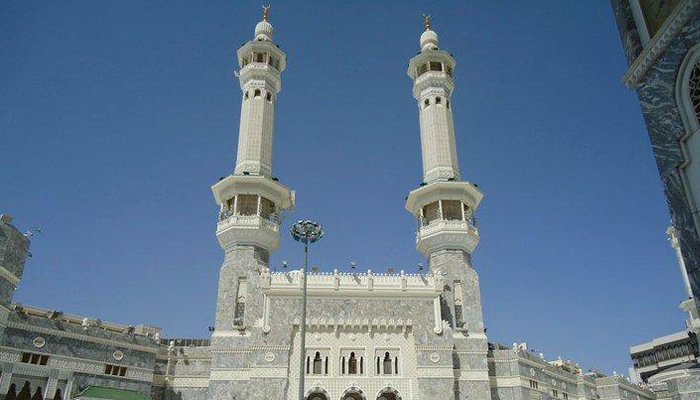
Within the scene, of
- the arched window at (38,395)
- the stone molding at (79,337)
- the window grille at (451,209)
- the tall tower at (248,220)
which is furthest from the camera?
the window grille at (451,209)

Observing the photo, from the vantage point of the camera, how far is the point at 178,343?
38.3 m

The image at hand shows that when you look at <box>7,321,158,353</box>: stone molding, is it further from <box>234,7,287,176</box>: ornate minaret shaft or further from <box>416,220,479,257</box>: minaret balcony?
<box>416,220,479,257</box>: minaret balcony

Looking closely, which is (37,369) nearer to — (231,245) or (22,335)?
(22,335)

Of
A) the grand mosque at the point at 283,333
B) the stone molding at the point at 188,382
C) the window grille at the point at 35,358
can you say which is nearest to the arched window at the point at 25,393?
the grand mosque at the point at 283,333

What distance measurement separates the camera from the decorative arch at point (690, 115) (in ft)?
40.8

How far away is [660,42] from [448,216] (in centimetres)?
2492

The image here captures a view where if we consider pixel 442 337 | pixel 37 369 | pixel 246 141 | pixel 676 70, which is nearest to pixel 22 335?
pixel 37 369

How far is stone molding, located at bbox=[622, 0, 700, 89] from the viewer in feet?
42.6

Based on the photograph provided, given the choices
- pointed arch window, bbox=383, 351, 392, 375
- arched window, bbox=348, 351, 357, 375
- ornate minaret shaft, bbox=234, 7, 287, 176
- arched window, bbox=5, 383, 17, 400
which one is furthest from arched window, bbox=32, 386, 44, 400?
pointed arch window, bbox=383, 351, 392, 375

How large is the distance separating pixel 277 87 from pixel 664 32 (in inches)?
1274

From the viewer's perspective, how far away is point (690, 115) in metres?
12.9

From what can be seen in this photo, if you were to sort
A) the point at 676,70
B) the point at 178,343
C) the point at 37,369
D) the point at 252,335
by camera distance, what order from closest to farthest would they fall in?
the point at 676,70 → the point at 37,369 → the point at 252,335 → the point at 178,343

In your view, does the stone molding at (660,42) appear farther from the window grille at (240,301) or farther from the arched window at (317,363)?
the window grille at (240,301)

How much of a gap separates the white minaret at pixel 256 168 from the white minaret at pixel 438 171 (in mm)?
9521
